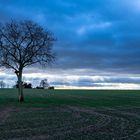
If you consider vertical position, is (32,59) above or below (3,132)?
above

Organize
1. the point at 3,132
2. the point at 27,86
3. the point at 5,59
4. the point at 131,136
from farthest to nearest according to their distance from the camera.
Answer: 1. the point at 27,86
2. the point at 5,59
3. the point at 3,132
4. the point at 131,136

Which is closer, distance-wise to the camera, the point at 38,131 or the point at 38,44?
the point at 38,131

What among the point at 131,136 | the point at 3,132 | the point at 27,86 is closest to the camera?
the point at 131,136

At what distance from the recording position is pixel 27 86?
180 metres

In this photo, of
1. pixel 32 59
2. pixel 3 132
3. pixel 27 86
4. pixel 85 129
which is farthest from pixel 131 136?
pixel 27 86

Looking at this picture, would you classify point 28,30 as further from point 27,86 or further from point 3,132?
point 27,86

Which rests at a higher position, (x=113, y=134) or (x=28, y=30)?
(x=28, y=30)

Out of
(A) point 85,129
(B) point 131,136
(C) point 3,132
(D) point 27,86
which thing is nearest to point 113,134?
(B) point 131,136

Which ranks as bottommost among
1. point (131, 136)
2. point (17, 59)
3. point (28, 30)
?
point (131, 136)

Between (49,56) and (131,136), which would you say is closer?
(131,136)

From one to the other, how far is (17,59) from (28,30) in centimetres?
530

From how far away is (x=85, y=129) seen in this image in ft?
68.7

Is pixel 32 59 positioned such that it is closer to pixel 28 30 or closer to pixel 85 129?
pixel 28 30

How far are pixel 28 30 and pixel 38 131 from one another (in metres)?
37.8
